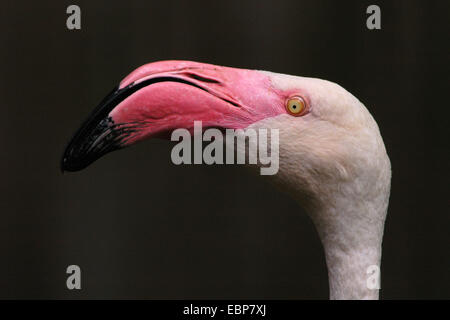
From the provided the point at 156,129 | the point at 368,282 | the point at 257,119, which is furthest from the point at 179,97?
the point at 368,282

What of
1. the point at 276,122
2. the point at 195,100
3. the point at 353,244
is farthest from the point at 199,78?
the point at 353,244

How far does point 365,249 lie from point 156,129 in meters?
0.74

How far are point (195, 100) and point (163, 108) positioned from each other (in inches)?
3.8

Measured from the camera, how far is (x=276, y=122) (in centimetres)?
189

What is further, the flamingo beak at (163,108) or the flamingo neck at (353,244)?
the flamingo neck at (353,244)

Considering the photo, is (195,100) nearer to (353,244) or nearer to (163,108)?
(163,108)

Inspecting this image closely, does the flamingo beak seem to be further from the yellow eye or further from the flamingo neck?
the flamingo neck

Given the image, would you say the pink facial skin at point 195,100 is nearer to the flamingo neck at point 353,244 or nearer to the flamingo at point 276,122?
the flamingo at point 276,122

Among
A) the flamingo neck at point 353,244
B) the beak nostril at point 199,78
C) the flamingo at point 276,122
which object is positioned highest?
the beak nostril at point 199,78

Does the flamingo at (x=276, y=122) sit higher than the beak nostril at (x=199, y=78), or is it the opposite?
the beak nostril at (x=199, y=78)

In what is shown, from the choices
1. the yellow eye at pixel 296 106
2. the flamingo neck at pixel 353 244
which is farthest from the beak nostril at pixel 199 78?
the flamingo neck at pixel 353 244

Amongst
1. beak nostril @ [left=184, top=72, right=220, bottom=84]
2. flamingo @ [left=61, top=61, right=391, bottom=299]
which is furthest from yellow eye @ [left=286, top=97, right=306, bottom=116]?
beak nostril @ [left=184, top=72, right=220, bottom=84]

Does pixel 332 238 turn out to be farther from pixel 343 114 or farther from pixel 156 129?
pixel 156 129

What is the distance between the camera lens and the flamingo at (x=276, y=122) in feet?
6.06
